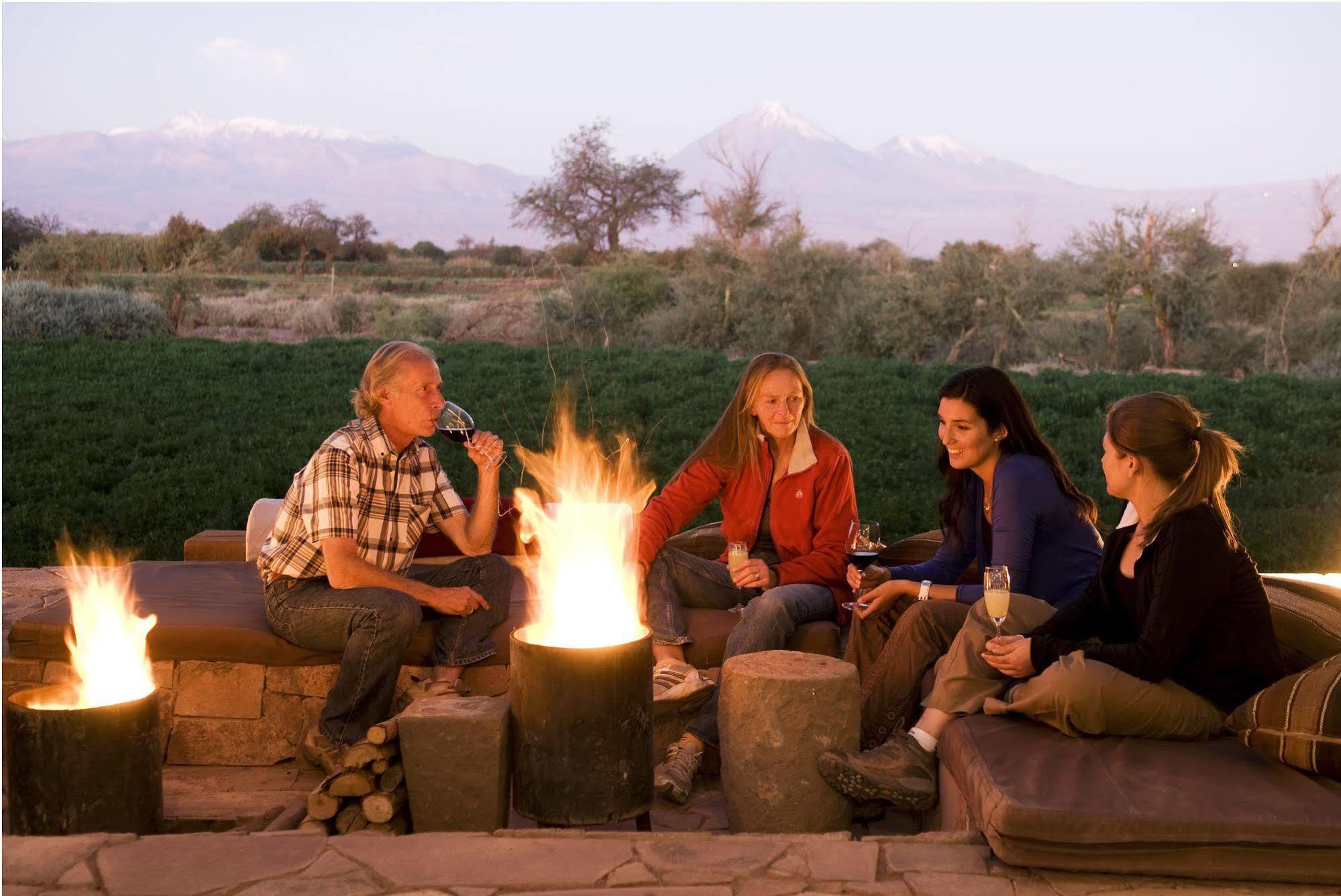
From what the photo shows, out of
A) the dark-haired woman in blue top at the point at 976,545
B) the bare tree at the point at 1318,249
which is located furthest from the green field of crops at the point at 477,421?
the bare tree at the point at 1318,249

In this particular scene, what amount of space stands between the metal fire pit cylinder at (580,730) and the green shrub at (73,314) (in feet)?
46.8

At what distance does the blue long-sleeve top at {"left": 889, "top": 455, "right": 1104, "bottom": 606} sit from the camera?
152 inches

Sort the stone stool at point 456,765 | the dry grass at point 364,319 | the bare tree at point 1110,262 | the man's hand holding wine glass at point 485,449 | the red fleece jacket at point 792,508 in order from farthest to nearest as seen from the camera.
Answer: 1. the bare tree at point 1110,262
2. the dry grass at point 364,319
3. the red fleece jacket at point 792,508
4. the man's hand holding wine glass at point 485,449
5. the stone stool at point 456,765

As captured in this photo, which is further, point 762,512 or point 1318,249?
point 1318,249

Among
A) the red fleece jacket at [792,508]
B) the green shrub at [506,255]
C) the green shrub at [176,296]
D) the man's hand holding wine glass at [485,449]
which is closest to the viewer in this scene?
the man's hand holding wine glass at [485,449]

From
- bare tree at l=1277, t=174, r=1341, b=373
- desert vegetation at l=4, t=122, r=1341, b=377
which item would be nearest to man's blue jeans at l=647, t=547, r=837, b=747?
desert vegetation at l=4, t=122, r=1341, b=377

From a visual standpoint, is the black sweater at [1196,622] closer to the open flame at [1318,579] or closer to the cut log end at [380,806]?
the open flame at [1318,579]

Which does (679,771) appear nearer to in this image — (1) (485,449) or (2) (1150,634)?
(1) (485,449)

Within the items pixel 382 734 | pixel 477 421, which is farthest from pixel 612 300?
pixel 382 734

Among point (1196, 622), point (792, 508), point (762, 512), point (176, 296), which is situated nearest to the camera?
point (1196, 622)

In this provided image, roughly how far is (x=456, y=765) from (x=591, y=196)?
30324 millimetres

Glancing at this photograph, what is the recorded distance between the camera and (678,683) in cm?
402

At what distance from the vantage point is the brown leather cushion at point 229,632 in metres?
4.06

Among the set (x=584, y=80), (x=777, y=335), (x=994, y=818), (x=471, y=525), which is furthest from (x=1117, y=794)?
(x=777, y=335)
